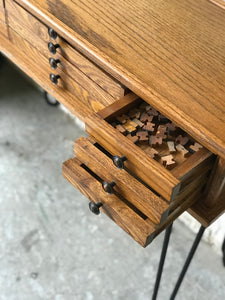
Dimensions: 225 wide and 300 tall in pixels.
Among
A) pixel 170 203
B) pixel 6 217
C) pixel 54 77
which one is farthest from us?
pixel 6 217

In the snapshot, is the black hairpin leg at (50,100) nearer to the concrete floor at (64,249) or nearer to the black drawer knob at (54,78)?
the concrete floor at (64,249)

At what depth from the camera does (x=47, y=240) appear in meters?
1.94

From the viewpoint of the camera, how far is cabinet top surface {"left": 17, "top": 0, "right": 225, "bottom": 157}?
0.92m

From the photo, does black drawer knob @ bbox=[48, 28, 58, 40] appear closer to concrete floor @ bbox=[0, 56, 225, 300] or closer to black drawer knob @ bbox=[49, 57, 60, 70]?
black drawer knob @ bbox=[49, 57, 60, 70]

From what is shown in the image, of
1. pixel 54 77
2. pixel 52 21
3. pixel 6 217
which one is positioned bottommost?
pixel 6 217

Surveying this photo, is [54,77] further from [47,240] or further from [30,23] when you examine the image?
[47,240]

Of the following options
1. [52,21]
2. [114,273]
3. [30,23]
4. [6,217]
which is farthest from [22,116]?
[52,21]

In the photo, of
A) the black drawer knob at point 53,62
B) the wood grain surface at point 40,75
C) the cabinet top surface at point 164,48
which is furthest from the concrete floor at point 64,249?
the cabinet top surface at point 164,48

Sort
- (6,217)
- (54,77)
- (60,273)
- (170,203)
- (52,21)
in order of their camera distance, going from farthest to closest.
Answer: (6,217) < (60,273) < (54,77) < (52,21) < (170,203)

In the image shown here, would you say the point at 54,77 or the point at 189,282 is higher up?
the point at 54,77

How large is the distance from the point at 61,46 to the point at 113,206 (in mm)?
460

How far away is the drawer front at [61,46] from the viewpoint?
1.08 m

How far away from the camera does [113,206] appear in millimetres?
942

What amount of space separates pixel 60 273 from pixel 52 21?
110cm
